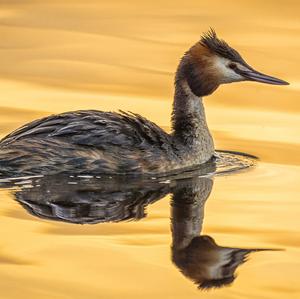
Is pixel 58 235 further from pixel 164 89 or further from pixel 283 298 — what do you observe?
pixel 164 89

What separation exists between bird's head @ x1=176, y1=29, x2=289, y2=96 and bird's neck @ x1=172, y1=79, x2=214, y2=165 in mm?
66

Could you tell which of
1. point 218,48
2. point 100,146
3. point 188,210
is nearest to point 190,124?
point 218,48

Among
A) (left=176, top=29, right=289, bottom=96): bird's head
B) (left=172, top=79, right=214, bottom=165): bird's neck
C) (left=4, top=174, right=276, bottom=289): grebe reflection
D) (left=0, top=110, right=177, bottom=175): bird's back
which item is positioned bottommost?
(left=4, top=174, right=276, bottom=289): grebe reflection

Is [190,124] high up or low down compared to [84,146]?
up

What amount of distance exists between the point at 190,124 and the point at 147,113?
3.92 feet

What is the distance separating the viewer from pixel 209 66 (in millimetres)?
11633

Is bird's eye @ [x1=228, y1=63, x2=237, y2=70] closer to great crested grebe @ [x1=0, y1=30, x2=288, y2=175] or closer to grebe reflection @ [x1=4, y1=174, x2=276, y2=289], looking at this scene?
great crested grebe @ [x1=0, y1=30, x2=288, y2=175]

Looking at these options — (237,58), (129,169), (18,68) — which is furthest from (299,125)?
(18,68)

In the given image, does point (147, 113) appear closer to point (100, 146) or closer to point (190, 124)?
point (190, 124)

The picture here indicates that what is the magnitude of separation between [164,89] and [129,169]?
9.40 feet

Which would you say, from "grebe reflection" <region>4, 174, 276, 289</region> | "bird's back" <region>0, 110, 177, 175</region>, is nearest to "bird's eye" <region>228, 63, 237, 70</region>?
"bird's back" <region>0, 110, 177, 175</region>

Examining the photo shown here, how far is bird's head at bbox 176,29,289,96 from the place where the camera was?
1163cm

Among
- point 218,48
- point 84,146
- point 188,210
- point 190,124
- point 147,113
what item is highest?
point 218,48

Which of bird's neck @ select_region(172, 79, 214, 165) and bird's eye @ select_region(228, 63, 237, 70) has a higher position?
bird's eye @ select_region(228, 63, 237, 70)
